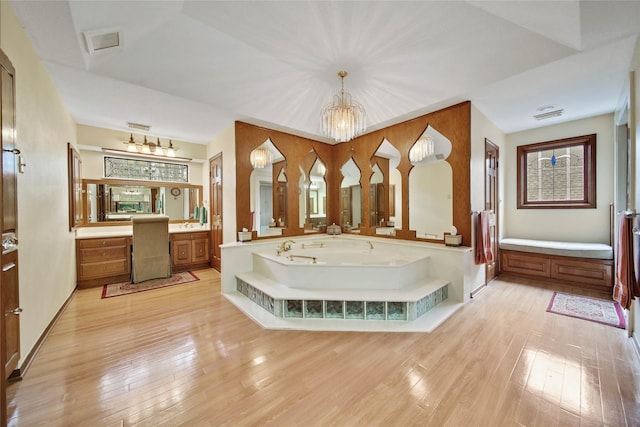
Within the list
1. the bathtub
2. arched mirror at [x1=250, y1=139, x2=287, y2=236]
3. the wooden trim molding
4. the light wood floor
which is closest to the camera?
the light wood floor

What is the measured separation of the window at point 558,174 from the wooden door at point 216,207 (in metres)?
5.57

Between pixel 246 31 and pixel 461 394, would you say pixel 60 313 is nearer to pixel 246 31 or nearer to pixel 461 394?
pixel 246 31

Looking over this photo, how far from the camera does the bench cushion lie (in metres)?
3.43

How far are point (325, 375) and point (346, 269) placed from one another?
4.07ft

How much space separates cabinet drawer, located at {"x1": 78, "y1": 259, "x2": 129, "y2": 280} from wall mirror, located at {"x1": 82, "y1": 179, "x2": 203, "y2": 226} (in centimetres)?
101

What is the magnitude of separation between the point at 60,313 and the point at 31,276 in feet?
3.64

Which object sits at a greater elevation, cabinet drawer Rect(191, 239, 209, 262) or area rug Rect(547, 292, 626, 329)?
cabinet drawer Rect(191, 239, 209, 262)

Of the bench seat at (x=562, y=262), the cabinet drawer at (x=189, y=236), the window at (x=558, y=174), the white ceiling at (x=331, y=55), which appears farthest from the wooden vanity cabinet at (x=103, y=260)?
the window at (x=558, y=174)

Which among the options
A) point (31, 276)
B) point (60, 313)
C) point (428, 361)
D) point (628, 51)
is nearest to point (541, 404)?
point (428, 361)

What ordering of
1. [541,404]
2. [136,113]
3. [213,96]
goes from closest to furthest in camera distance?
1. [541,404]
2. [213,96]
3. [136,113]

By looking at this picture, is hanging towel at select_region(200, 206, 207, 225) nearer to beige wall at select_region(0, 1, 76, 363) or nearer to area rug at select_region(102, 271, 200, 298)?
area rug at select_region(102, 271, 200, 298)

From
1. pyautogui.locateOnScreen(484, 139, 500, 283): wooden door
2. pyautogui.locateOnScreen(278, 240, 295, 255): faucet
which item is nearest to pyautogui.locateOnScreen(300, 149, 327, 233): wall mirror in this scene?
pyautogui.locateOnScreen(278, 240, 295, 255): faucet

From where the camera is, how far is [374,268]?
2869 mm

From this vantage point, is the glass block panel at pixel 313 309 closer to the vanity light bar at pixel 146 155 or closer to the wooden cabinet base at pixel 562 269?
the wooden cabinet base at pixel 562 269
